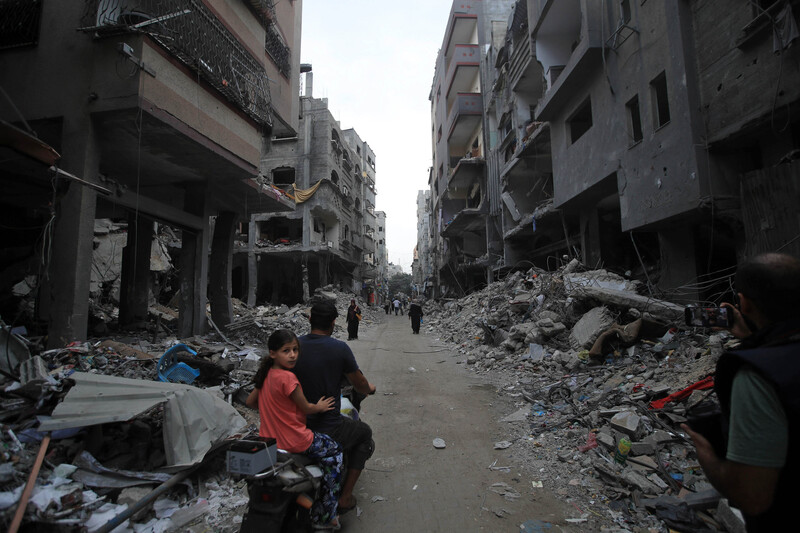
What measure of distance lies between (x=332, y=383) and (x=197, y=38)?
352 inches

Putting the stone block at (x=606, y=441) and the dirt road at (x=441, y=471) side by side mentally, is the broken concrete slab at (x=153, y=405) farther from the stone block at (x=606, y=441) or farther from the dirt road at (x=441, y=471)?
the stone block at (x=606, y=441)

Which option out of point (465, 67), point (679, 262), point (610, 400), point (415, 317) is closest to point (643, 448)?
point (610, 400)

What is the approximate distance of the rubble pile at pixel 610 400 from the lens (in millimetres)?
2947

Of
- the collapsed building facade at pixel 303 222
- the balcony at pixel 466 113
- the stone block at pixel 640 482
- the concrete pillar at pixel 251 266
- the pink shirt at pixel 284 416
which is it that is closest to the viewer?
the pink shirt at pixel 284 416

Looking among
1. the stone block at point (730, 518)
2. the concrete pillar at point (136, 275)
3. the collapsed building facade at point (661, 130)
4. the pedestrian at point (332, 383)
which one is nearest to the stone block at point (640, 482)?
the stone block at point (730, 518)

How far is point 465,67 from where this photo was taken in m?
24.0

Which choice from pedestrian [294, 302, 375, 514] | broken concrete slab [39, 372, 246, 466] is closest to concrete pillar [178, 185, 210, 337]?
broken concrete slab [39, 372, 246, 466]

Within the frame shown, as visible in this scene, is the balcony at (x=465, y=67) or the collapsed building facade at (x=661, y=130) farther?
the balcony at (x=465, y=67)

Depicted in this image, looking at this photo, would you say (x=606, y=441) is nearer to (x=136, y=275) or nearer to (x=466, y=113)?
(x=136, y=275)

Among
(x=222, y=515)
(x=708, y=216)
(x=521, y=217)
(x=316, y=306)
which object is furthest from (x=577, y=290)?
(x=521, y=217)

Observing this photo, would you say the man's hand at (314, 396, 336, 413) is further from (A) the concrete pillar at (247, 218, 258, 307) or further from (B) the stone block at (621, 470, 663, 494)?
(A) the concrete pillar at (247, 218, 258, 307)

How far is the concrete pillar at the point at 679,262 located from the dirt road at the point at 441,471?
14.4 feet

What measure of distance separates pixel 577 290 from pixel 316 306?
7.34 metres

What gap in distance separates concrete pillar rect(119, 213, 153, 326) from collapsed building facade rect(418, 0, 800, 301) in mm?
12667
